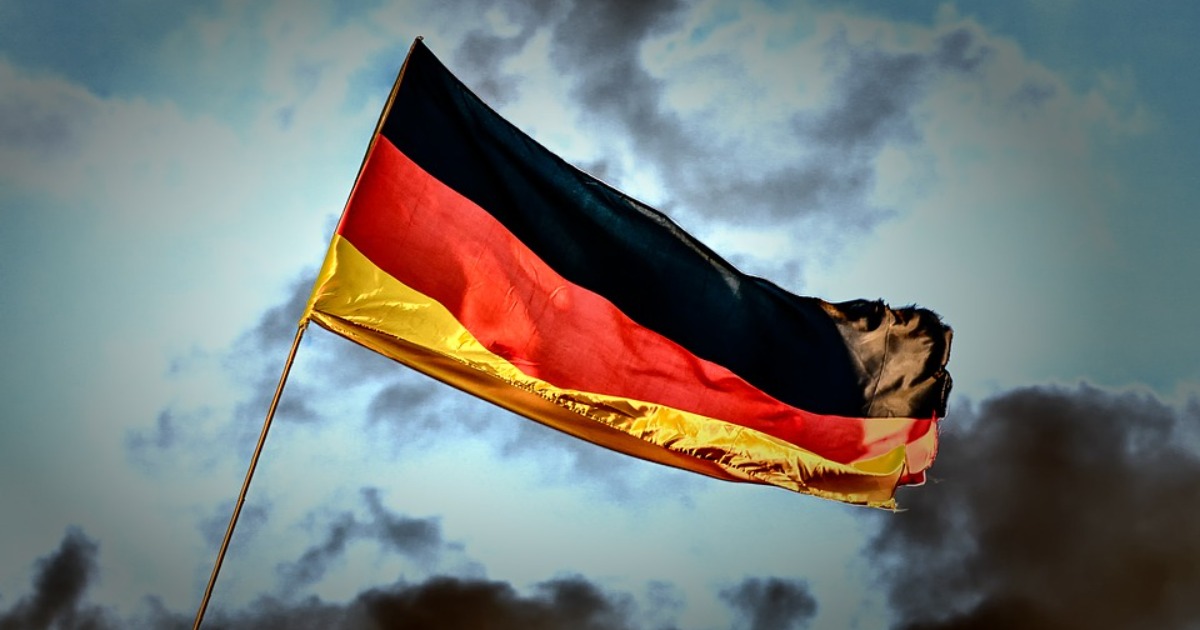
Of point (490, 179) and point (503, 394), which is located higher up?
point (490, 179)

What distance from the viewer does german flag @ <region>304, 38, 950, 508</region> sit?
38.2 feet

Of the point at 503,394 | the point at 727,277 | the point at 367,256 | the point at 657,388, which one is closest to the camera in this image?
the point at 367,256

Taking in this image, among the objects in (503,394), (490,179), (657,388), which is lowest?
(503,394)

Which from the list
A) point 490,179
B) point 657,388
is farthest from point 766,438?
point 490,179

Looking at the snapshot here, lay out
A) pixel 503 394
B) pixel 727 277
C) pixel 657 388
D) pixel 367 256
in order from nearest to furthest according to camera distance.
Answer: pixel 367 256 → pixel 503 394 → pixel 657 388 → pixel 727 277

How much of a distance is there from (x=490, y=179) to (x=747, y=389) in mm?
4192

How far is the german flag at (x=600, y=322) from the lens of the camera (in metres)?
11.6

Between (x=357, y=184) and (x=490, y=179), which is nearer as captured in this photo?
(x=357, y=184)

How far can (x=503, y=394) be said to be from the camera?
1212 cm

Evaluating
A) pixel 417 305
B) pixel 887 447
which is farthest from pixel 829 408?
pixel 417 305

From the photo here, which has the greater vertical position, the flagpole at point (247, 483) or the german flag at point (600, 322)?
the german flag at point (600, 322)

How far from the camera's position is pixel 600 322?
515 inches

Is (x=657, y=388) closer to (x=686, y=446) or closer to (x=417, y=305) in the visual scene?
(x=686, y=446)

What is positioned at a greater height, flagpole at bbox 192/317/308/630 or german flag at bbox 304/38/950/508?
german flag at bbox 304/38/950/508
